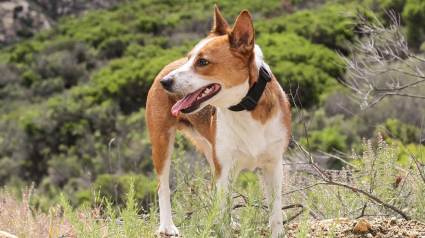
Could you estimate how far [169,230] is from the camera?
15.4 feet

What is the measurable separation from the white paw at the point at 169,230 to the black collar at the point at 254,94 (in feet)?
4.56

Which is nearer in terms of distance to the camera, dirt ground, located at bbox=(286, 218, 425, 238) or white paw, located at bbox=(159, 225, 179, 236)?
dirt ground, located at bbox=(286, 218, 425, 238)

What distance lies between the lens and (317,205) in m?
5.19

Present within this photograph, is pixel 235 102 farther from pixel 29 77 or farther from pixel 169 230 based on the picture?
pixel 29 77

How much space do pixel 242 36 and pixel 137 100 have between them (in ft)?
51.8

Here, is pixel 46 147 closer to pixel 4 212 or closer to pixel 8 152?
pixel 8 152

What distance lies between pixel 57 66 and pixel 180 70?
2173 centimetres

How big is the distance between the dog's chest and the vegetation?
1.77 feet

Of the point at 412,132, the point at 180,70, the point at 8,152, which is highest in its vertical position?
the point at 180,70

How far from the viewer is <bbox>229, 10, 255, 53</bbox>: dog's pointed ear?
365 cm

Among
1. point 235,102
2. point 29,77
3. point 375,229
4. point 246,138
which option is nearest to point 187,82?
point 235,102

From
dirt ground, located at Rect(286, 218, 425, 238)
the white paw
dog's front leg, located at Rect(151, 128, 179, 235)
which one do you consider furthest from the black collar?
the white paw

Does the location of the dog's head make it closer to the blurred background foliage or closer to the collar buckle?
the collar buckle

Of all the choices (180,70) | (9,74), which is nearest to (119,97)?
(9,74)
